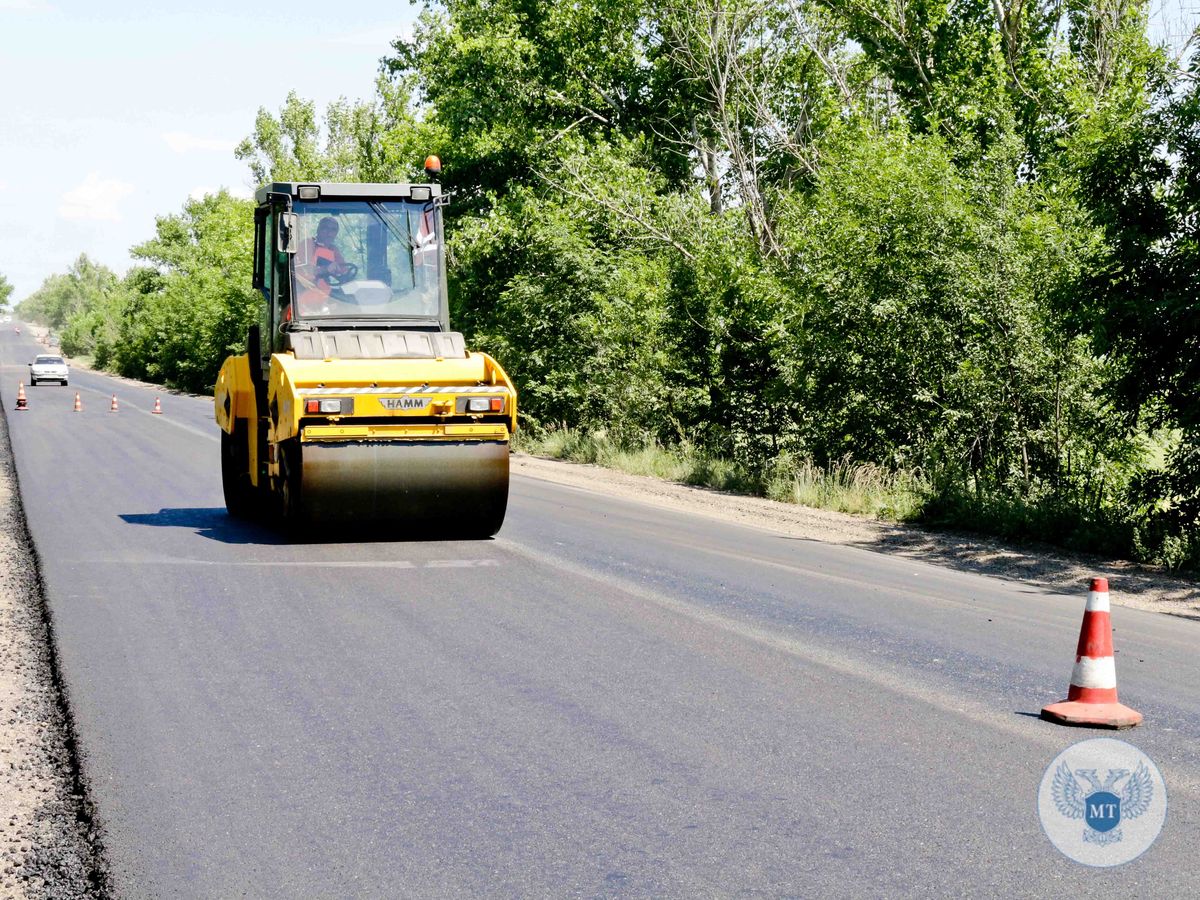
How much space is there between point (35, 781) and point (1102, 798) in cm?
449

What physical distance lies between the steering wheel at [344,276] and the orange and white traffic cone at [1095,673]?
8.58 meters

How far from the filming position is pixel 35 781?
5.73m

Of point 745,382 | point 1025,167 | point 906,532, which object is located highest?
point 1025,167

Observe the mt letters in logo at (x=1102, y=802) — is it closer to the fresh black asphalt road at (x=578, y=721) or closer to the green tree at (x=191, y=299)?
the fresh black asphalt road at (x=578, y=721)

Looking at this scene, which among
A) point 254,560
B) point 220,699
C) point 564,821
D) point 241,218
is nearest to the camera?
point 564,821

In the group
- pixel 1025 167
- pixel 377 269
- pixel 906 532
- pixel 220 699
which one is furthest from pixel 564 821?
pixel 1025 167

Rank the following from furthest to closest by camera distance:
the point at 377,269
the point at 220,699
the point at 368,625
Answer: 1. the point at 377,269
2. the point at 368,625
3. the point at 220,699

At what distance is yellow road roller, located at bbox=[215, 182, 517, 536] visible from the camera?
40.0 ft

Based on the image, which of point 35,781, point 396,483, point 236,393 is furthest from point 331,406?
point 35,781

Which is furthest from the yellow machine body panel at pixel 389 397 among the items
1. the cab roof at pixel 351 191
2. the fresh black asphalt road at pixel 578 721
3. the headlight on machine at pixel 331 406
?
the cab roof at pixel 351 191

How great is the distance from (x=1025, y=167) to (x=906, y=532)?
1671 cm

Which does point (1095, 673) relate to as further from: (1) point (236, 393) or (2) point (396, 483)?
(1) point (236, 393)

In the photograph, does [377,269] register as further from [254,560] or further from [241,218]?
[241,218]

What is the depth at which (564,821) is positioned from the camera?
16.9 feet
